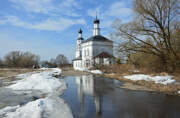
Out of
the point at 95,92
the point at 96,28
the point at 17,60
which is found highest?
the point at 96,28

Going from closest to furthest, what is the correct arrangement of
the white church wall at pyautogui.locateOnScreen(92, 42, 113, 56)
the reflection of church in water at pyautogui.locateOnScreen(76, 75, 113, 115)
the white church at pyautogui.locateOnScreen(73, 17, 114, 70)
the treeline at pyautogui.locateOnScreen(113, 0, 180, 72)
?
the reflection of church in water at pyautogui.locateOnScreen(76, 75, 113, 115) → the treeline at pyautogui.locateOnScreen(113, 0, 180, 72) → the white church at pyautogui.locateOnScreen(73, 17, 114, 70) → the white church wall at pyautogui.locateOnScreen(92, 42, 113, 56)

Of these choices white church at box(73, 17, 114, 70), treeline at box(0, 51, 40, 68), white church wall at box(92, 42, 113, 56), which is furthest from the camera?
treeline at box(0, 51, 40, 68)

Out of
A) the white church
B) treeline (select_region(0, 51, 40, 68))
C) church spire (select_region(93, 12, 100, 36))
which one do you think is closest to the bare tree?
treeline (select_region(0, 51, 40, 68))

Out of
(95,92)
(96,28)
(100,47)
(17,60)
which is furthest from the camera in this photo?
(17,60)

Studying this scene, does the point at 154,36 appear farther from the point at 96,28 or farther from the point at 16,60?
the point at 16,60

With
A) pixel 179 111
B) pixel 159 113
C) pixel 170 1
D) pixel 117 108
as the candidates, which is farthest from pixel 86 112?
pixel 170 1

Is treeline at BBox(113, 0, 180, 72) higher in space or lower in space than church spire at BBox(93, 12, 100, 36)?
lower

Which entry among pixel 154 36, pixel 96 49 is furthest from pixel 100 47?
pixel 154 36

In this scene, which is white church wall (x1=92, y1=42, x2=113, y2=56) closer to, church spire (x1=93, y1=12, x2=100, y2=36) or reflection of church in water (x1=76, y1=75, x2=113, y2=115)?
church spire (x1=93, y1=12, x2=100, y2=36)

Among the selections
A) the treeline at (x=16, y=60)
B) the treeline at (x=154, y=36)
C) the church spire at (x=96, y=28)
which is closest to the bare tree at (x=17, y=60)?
the treeline at (x=16, y=60)

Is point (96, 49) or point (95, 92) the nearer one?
point (95, 92)

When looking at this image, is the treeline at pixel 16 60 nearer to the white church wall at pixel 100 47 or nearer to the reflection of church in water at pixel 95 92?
the white church wall at pixel 100 47

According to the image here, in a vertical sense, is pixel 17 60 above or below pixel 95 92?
above

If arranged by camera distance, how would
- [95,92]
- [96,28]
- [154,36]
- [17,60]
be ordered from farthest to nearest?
[17,60] < [96,28] < [154,36] < [95,92]
